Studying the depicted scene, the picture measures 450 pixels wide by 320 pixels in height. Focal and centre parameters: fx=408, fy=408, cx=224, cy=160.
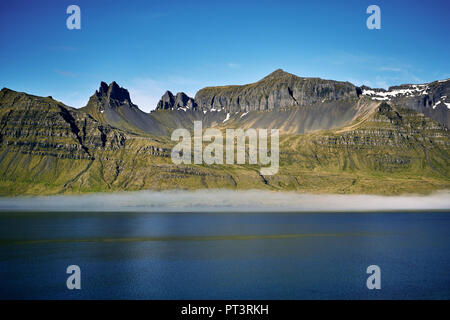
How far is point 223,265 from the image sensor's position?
111000mm

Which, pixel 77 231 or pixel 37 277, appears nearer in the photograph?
pixel 37 277

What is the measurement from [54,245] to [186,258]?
55.0 metres

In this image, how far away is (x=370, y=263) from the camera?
378ft

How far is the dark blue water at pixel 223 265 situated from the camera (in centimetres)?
8462

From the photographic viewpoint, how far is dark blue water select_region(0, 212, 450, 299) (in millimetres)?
84625

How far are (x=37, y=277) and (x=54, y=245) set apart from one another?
5286 cm

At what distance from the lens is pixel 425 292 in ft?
277

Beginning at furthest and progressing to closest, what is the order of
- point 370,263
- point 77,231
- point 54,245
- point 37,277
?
point 77,231 < point 54,245 < point 370,263 < point 37,277
